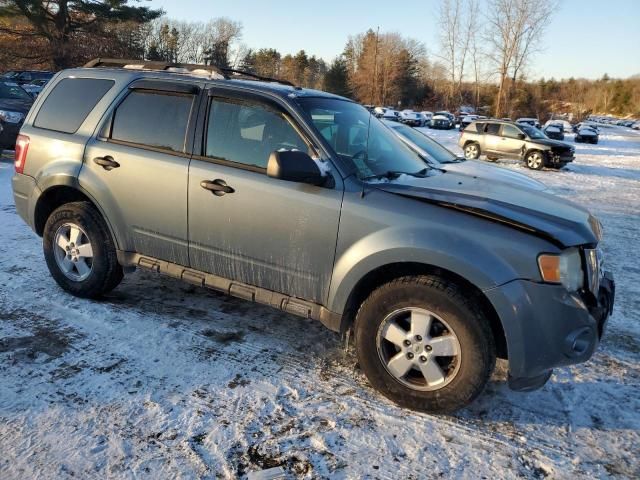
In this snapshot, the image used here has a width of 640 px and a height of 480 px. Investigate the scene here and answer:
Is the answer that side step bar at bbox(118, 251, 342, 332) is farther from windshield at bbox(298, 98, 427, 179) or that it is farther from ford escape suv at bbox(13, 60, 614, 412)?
windshield at bbox(298, 98, 427, 179)

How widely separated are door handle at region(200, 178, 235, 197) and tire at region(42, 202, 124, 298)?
1.15 meters

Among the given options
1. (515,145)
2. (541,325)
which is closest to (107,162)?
(541,325)

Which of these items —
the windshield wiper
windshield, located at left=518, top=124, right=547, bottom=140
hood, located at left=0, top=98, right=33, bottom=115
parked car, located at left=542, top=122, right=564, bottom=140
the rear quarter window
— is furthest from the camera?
parked car, located at left=542, top=122, right=564, bottom=140

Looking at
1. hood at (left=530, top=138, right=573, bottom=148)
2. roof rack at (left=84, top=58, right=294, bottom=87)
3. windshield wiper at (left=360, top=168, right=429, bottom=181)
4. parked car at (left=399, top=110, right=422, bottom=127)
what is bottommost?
windshield wiper at (left=360, top=168, right=429, bottom=181)

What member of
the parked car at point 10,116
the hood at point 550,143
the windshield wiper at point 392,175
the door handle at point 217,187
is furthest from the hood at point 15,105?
the hood at point 550,143

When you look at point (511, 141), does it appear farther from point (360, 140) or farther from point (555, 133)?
point (555, 133)

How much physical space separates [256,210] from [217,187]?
0.35 metres

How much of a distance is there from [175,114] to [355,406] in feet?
8.06

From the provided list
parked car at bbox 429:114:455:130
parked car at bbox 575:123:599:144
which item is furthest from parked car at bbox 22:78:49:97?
parked car at bbox 575:123:599:144

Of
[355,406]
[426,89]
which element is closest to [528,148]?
[355,406]

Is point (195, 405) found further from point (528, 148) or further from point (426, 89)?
point (426, 89)

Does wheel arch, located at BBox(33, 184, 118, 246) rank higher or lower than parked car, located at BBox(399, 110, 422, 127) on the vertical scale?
lower

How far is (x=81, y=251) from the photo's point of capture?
4.20 meters

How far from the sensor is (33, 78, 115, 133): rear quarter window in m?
4.17
